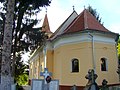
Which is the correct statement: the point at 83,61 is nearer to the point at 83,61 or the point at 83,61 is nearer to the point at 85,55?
the point at 83,61

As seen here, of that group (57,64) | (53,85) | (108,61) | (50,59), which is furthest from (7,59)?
(50,59)

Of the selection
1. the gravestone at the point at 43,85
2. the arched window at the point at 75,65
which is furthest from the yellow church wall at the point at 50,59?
the gravestone at the point at 43,85

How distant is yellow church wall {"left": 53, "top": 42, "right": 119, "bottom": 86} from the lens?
2100 cm

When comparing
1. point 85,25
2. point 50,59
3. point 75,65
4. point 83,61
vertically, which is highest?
point 85,25

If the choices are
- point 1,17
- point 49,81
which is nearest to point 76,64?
point 1,17

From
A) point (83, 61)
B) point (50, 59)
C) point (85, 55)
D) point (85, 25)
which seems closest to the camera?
point (85, 55)

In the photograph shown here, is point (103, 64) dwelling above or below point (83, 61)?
below

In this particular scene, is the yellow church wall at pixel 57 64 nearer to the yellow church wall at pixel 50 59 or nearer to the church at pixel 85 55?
the church at pixel 85 55

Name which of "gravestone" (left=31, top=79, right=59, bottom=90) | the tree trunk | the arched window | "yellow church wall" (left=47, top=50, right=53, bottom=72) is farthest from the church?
"gravestone" (left=31, top=79, right=59, bottom=90)

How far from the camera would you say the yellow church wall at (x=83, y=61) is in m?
21.0

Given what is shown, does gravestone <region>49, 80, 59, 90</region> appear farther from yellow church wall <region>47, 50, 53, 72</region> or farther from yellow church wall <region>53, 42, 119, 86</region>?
yellow church wall <region>47, 50, 53, 72</region>

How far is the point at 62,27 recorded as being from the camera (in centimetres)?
2692

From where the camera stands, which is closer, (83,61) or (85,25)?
(83,61)

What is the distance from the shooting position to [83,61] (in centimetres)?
2116
